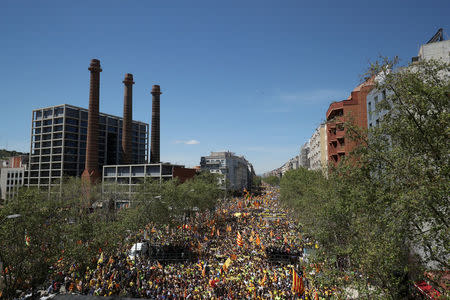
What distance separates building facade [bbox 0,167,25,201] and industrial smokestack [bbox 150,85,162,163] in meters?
46.6

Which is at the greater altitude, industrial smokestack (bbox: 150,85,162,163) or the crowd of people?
industrial smokestack (bbox: 150,85,162,163)

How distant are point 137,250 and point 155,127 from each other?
222 ft

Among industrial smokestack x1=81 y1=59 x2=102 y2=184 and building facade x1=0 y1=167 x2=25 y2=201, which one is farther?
building facade x1=0 y1=167 x2=25 y2=201

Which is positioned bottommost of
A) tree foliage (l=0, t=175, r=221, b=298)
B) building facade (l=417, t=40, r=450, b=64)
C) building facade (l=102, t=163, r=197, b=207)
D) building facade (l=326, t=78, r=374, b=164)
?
tree foliage (l=0, t=175, r=221, b=298)

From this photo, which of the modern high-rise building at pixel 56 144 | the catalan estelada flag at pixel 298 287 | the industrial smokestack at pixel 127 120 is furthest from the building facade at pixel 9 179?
the catalan estelada flag at pixel 298 287

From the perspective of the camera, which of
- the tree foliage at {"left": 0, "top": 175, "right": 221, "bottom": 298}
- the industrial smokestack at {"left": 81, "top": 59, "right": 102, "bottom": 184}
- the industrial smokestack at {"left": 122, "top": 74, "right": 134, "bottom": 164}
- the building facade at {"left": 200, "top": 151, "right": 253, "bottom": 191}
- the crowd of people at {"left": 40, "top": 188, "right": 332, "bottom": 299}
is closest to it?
the tree foliage at {"left": 0, "top": 175, "right": 221, "bottom": 298}

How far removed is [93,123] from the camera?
73438 millimetres

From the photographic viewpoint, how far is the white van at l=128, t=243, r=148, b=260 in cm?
2767

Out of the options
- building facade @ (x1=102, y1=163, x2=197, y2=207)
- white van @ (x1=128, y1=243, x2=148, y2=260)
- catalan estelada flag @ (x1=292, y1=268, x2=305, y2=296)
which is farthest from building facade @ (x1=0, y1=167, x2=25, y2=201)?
catalan estelada flag @ (x1=292, y1=268, x2=305, y2=296)

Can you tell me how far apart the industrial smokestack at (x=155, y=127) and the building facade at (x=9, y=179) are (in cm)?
4657

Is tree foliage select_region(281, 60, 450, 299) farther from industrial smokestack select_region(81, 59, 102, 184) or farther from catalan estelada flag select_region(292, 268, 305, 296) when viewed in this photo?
industrial smokestack select_region(81, 59, 102, 184)

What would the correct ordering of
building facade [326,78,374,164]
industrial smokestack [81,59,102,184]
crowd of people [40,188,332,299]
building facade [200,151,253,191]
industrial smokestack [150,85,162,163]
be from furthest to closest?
building facade [200,151,253,191]
industrial smokestack [150,85,162,163]
industrial smokestack [81,59,102,184]
building facade [326,78,374,164]
crowd of people [40,188,332,299]

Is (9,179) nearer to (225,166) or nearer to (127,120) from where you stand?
(127,120)

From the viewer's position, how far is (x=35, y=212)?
19219 mm
